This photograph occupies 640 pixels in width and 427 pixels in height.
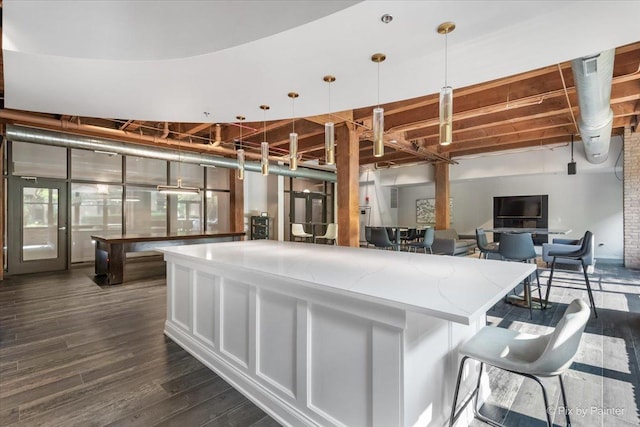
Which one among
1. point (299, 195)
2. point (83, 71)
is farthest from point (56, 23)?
point (299, 195)

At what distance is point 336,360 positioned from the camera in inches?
63.1

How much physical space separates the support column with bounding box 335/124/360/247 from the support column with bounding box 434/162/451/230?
4674 millimetres

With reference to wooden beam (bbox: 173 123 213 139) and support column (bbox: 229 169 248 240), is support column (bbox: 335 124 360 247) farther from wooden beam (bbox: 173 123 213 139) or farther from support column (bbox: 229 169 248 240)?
support column (bbox: 229 169 248 240)

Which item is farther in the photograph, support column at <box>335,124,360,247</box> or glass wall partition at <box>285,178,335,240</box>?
glass wall partition at <box>285,178,335,240</box>

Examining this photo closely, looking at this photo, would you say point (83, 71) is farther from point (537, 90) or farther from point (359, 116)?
point (537, 90)

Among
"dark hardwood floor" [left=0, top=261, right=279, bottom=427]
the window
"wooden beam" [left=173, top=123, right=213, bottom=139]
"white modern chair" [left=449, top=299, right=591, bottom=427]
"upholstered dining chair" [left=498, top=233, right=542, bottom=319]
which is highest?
"wooden beam" [left=173, top=123, right=213, bottom=139]

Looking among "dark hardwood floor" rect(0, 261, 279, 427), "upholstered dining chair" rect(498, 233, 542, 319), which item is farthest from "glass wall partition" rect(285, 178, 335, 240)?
"upholstered dining chair" rect(498, 233, 542, 319)

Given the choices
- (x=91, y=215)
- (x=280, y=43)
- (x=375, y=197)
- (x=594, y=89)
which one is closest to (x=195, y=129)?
(x=91, y=215)

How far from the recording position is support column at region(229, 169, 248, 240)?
838 cm

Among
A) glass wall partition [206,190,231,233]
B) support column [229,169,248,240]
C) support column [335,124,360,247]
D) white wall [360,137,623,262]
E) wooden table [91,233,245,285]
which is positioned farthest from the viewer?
glass wall partition [206,190,231,233]

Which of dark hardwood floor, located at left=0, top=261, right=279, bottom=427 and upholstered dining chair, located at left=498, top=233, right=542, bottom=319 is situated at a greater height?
upholstered dining chair, located at left=498, top=233, right=542, bottom=319

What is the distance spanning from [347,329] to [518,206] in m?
9.16

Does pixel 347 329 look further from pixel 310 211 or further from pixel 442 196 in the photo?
pixel 310 211

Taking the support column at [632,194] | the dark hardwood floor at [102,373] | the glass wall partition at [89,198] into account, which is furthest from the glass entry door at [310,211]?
the support column at [632,194]
